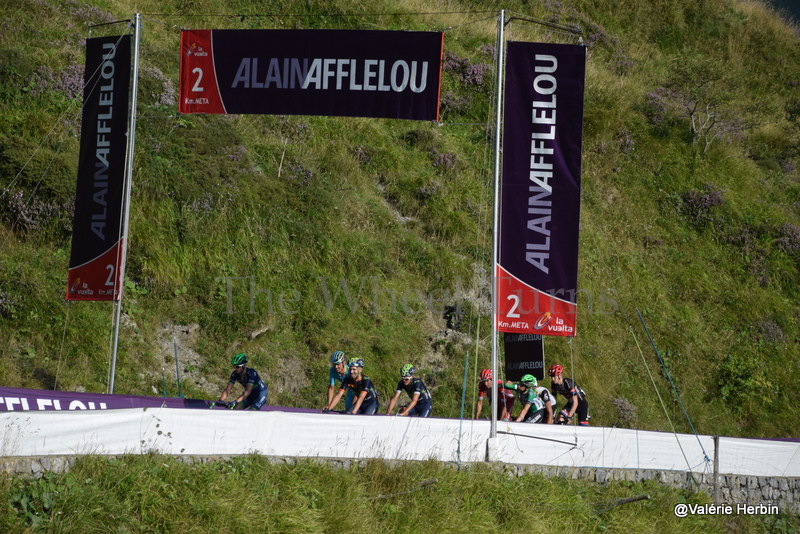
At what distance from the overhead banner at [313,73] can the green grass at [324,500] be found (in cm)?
575

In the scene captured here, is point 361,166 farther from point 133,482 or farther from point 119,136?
point 133,482

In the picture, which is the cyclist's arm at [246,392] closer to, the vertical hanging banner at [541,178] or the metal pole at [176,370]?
the metal pole at [176,370]

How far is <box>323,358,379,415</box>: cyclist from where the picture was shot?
1429cm

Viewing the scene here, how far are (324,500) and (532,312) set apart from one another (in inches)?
165

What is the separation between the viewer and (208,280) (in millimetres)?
20375

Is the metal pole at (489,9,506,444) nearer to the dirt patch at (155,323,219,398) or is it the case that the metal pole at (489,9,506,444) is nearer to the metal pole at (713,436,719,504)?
the metal pole at (713,436,719,504)

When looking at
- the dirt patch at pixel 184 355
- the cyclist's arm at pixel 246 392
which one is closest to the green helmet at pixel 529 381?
the cyclist's arm at pixel 246 392

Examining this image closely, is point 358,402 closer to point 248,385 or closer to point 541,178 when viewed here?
point 248,385

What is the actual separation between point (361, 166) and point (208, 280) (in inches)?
257

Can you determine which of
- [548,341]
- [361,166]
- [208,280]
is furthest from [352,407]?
[361,166]

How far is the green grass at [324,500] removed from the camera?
10.1 m

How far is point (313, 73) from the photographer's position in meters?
15.0

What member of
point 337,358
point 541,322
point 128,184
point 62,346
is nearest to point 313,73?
point 128,184

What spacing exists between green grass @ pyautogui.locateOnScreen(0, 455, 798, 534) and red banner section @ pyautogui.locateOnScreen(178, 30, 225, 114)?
21.2 ft
